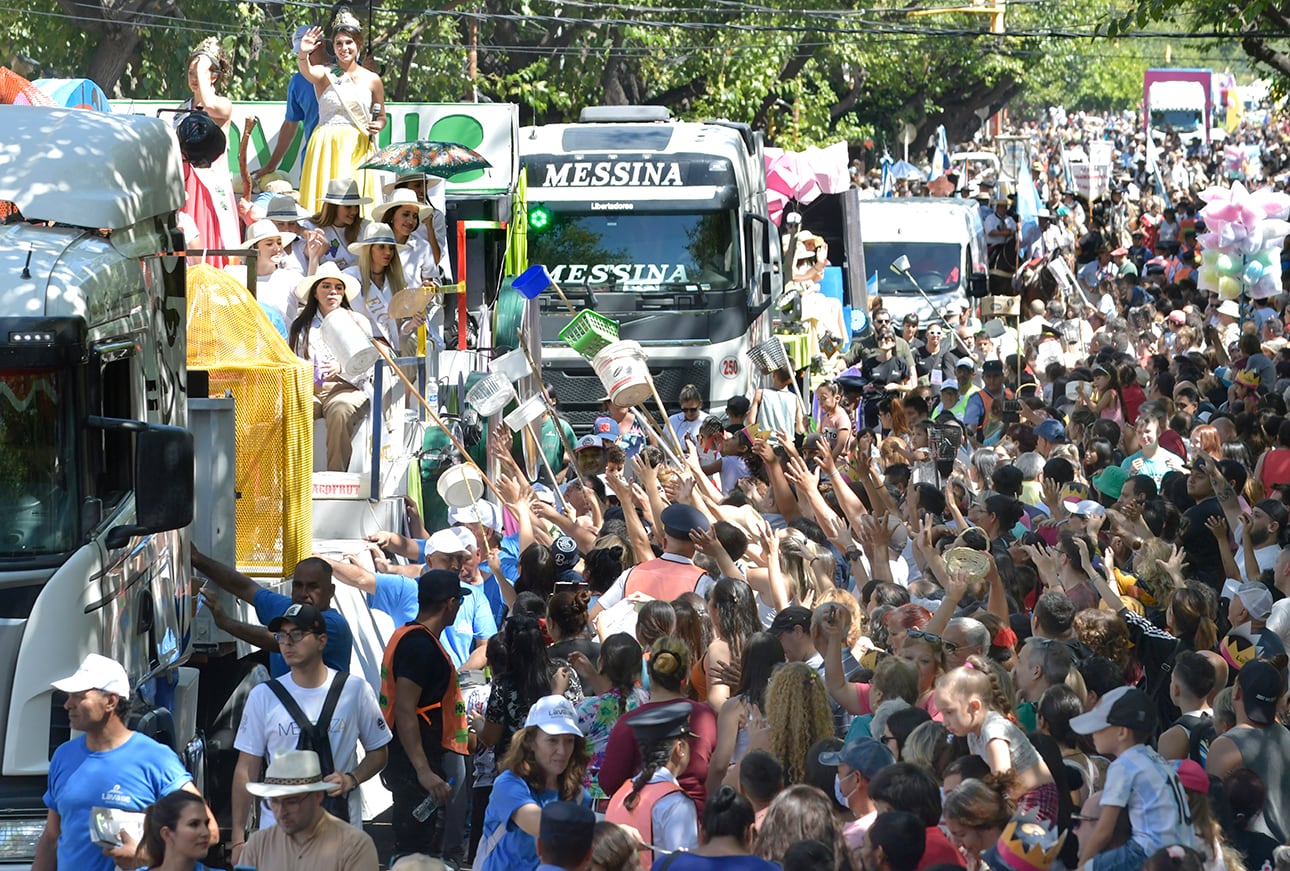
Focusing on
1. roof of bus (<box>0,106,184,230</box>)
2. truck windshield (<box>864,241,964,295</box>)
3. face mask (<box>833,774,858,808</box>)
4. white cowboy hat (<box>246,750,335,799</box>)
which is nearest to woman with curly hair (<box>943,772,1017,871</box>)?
face mask (<box>833,774,858,808</box>)

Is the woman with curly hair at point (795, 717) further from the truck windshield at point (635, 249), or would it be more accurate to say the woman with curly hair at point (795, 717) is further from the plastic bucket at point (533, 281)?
the truck windshield at point (635, 249)

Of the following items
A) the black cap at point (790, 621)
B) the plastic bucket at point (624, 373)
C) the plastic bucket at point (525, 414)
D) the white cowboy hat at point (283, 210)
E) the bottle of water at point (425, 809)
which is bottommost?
the bottle of water at point (425, 809)

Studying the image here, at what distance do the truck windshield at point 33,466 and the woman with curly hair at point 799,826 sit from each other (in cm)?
269

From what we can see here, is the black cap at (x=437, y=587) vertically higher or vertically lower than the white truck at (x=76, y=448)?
lower

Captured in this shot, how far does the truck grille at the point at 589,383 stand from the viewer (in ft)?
61.6

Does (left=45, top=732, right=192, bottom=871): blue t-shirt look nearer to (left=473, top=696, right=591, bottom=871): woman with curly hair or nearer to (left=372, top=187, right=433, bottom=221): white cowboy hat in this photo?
(left=473, top=696, right=591, bottom=871): woman with curly hair

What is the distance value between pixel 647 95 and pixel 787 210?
33.0 feet

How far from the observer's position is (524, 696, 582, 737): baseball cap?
671 centimetres

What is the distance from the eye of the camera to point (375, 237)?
12062mm

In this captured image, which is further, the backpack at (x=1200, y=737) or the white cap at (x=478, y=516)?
the white cap at (x=478, y=516)

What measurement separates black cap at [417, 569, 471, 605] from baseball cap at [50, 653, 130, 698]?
183 cm

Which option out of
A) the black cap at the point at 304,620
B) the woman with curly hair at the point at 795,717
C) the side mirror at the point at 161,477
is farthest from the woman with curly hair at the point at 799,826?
the side mirror at the point at 161,477

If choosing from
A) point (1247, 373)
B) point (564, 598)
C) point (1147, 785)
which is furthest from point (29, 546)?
point (1247, 373)

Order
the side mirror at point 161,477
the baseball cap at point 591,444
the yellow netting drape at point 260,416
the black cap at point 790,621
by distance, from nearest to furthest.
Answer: the side mirror at point 161,477 → the black cap at point 790,621 → the yellow netting drape at point 260,416 → the baseball cap at point 591,444
